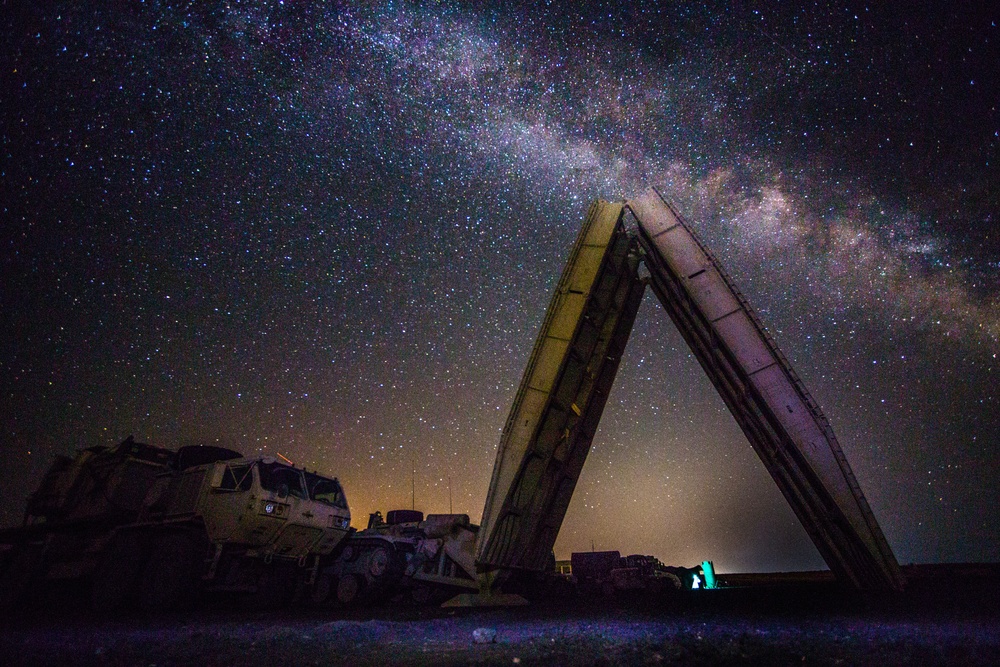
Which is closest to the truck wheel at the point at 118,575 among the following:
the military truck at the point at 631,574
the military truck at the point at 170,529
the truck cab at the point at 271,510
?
the military truck at the point at 170,529

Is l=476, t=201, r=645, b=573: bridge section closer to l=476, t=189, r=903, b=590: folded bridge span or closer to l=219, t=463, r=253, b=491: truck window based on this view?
l=476, t=189, r=903, b=590: folded bridge span

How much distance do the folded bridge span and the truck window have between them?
448 cm

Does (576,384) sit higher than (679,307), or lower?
lower

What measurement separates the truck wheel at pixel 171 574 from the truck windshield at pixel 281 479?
1.45 metres

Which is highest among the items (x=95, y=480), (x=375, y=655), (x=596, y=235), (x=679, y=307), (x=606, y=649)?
(x=596, y=235)

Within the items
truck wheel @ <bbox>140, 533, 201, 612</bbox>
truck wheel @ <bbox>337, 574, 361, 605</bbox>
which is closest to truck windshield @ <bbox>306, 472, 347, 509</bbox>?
truck wheel @ <bbox>337, 574, 361, 605</bbox>

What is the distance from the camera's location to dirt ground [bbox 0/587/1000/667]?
331cm

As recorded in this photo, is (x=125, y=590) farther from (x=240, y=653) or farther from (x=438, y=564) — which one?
(x=240, y=653)

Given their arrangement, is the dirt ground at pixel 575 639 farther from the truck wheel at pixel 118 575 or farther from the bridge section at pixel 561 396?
the bridge section at pixel 561 396

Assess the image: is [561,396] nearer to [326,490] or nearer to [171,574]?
[326,490]

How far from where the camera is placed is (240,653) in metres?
3.85

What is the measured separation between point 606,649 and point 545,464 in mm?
5907

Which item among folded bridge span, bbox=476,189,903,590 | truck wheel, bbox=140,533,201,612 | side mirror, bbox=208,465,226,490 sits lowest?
truck wheel, bbox=140,533,201,612

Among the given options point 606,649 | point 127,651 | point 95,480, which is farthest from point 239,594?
point 606,649
